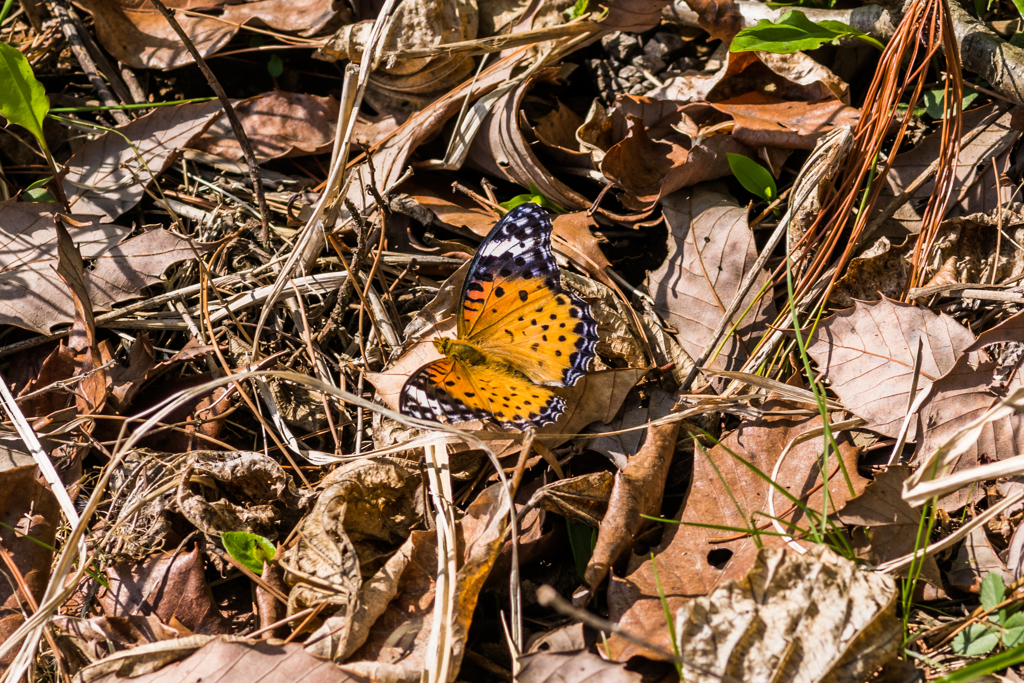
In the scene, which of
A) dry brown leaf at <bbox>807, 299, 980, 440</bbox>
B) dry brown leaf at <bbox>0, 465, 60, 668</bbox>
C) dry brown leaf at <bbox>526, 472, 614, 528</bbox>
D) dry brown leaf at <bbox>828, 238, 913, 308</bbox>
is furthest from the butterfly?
dry brown leaf at <bbox>0, 465, 60, 668</bbox>

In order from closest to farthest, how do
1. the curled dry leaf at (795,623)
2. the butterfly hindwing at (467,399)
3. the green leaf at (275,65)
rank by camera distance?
the curled dry leaf at (795,623), the butterfly hindwing at (467,399), the green leaf at (275,65)

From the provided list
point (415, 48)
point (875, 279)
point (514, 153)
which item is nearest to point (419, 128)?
point (415, 48)

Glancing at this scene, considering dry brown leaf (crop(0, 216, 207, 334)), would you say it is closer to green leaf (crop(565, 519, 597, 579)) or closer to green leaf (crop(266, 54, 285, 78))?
green leaf (crop(266, 54, 285, 78))

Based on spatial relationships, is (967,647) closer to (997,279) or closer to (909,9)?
(997,279)

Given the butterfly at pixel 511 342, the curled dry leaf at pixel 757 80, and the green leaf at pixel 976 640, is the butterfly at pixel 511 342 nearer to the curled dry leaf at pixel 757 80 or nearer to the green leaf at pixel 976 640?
the curled dry leaf at pixel 757 80

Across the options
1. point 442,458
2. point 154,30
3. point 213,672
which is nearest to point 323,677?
point 213,672

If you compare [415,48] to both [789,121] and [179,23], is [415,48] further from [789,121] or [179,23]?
[789,121]

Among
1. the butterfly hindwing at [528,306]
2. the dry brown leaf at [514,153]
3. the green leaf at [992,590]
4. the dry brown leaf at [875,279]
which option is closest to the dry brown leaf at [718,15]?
the dry brown leaf at [514,153]
